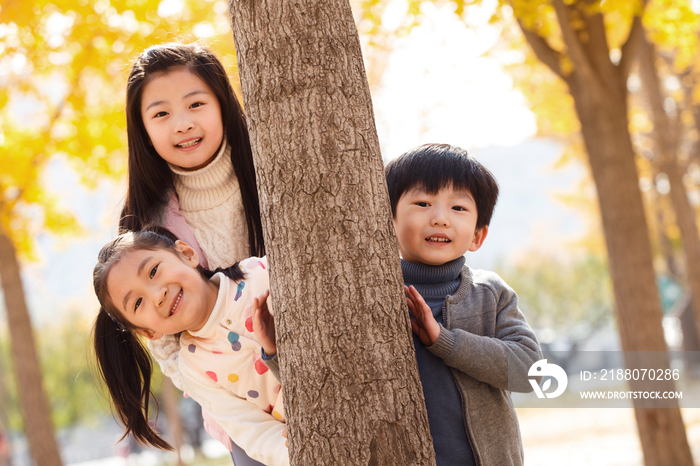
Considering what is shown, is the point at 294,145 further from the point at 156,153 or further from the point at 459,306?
the point at 156,153

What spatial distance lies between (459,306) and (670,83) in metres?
11.9

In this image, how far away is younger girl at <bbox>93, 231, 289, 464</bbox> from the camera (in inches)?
69.8

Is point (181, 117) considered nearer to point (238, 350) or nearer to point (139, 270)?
point (139, 270)

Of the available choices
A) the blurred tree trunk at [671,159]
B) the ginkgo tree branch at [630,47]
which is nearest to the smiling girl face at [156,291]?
the ginkgo tree branch at [630,47]

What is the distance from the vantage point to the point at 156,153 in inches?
81.5

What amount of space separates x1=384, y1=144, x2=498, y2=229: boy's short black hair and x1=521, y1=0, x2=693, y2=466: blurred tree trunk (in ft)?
10.0

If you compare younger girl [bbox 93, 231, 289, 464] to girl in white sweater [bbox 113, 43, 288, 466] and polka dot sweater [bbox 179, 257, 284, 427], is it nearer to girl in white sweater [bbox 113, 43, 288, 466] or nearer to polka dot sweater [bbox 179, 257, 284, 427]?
polka dot sweater [bbox 179, 257, 284, 427]

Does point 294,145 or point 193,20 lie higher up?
point 193,20

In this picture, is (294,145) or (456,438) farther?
(456,438)

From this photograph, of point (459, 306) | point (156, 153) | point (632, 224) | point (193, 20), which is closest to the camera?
point (459, 306)

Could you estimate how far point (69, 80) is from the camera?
5.53 metres

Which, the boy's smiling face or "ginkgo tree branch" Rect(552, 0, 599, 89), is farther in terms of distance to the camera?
"ginkgo tree branch" Rect(552, 0, 599, 89)

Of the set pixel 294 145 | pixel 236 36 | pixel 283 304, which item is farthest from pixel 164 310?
pixel 236 36

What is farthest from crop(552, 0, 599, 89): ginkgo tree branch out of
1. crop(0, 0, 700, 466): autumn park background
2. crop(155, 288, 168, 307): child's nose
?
crop(155, 288, 168, 307): child's nose
